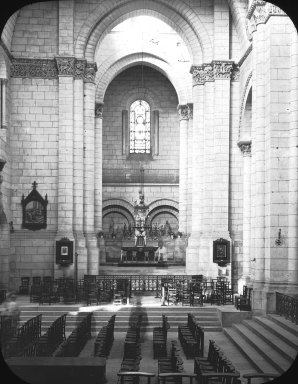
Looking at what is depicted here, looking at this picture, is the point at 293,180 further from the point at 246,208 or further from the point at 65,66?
the point at 65,66

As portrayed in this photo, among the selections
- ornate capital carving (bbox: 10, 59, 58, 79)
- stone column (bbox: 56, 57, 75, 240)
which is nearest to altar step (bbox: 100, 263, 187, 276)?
stone column (bbox: 56, 57, 75, 240)

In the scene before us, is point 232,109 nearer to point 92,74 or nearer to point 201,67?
point 201,67

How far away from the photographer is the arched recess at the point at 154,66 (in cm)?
3994

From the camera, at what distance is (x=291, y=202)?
20250 millimetres

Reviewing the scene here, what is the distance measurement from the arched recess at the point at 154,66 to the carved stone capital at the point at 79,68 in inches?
350

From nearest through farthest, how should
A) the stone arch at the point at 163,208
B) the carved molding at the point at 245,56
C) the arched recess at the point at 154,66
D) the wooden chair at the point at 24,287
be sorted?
1. the carved molding at the point at 245,56
2. the wooden chair at the point at 24,287
3. the arched recess at the point at 154,66
4. the stone arch at the point at 163,208

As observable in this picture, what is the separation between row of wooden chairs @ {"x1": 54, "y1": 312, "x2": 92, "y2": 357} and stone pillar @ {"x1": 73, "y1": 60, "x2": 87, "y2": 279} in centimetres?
917

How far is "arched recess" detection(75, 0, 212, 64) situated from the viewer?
3089cm

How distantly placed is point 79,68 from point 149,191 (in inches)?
648

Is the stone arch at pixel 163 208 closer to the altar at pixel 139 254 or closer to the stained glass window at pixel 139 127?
the stained glass window at pixel 139 127

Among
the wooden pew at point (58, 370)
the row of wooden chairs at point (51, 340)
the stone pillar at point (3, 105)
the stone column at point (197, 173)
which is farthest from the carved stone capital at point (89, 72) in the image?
the wooden pew at point (58, 370)

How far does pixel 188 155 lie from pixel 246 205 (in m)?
11.4

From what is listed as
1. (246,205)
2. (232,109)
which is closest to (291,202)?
(246,205)

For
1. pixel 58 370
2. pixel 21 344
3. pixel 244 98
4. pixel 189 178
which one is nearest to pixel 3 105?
pixel 244 98
